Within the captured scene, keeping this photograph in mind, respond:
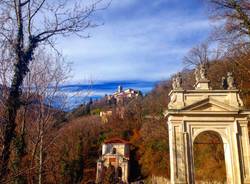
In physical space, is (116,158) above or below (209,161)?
above

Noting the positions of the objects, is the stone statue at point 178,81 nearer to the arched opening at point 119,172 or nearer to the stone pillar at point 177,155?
the stone pillar at point 177,155

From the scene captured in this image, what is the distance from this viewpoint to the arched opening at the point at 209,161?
22281mm

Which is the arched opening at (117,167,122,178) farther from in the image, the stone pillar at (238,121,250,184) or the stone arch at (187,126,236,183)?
the stone pillar at (238,121,250,184)

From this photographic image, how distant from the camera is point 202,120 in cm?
1556

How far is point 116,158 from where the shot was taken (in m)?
45.7

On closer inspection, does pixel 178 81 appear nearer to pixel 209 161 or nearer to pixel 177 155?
pixel 177 155

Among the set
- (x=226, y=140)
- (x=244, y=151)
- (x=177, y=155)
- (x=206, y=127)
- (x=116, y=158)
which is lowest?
(x=177, y=155)

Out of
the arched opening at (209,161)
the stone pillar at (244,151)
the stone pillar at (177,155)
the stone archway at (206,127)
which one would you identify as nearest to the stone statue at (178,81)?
the stone archway at (206,127)

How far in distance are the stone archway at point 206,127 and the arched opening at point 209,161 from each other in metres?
6.21

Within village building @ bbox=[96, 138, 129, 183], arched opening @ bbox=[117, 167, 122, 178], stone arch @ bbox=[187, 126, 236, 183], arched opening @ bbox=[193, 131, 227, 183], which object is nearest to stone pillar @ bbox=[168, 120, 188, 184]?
stone arch @ bbox=[187, 126, 236, 183]

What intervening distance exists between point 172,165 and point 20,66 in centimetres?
997

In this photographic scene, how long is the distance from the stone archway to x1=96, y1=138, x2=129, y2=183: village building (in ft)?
91.2

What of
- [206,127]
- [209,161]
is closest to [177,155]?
[206,127]

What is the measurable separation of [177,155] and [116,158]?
3151 centimetres
